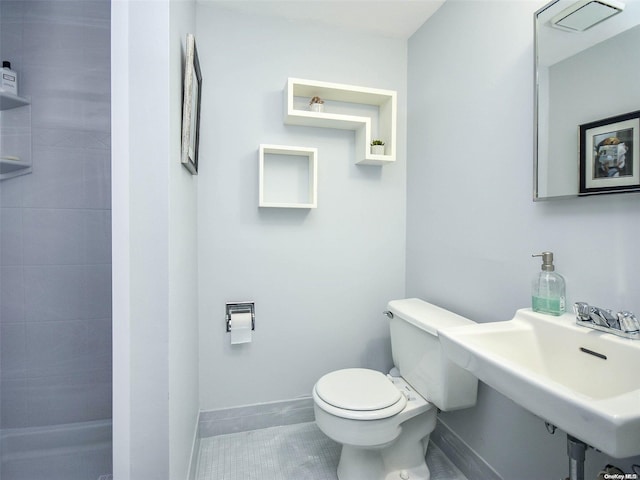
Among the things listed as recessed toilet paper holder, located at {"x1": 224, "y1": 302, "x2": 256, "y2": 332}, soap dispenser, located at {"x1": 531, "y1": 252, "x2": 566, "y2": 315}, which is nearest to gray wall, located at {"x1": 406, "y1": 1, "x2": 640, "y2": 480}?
soap dispenser, located at {"x1": 531, "y1": 252, "x2": 566, "y2": 315}

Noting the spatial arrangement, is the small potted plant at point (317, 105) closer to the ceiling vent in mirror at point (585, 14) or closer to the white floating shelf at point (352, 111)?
the white floating shelf at point (352, 111)

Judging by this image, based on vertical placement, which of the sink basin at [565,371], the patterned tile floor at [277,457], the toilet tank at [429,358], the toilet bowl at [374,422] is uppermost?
the sink basin at [565,371]

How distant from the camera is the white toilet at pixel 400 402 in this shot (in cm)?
133

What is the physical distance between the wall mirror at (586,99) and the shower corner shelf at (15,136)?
6.75 ft

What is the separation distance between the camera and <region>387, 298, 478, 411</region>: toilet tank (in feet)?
4.52

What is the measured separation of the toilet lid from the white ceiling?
6.30 ft

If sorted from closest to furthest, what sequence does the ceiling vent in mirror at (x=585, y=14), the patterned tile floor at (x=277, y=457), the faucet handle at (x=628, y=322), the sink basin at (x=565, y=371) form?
the sink basin at (x=565, y=371) < the faucet handle at (x=628, y=322) < the ceiling vent in mirror at (x=585, y=14) < the patterned tile floor at (x=277, y=457)

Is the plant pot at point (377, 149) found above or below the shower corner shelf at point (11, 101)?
below

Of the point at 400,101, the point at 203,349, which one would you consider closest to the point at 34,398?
the point at 203,349

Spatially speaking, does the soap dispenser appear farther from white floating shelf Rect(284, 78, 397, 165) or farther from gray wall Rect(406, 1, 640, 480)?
white floating shelf Rect(284, 78, 397, 165)

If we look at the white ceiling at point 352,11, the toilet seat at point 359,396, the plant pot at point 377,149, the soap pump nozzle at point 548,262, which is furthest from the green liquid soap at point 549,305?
A: the white ceiling at point 352,11

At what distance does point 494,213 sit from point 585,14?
715 mm

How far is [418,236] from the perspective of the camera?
1.97 m

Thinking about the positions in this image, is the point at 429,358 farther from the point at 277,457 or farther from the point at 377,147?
the point at 377,147
